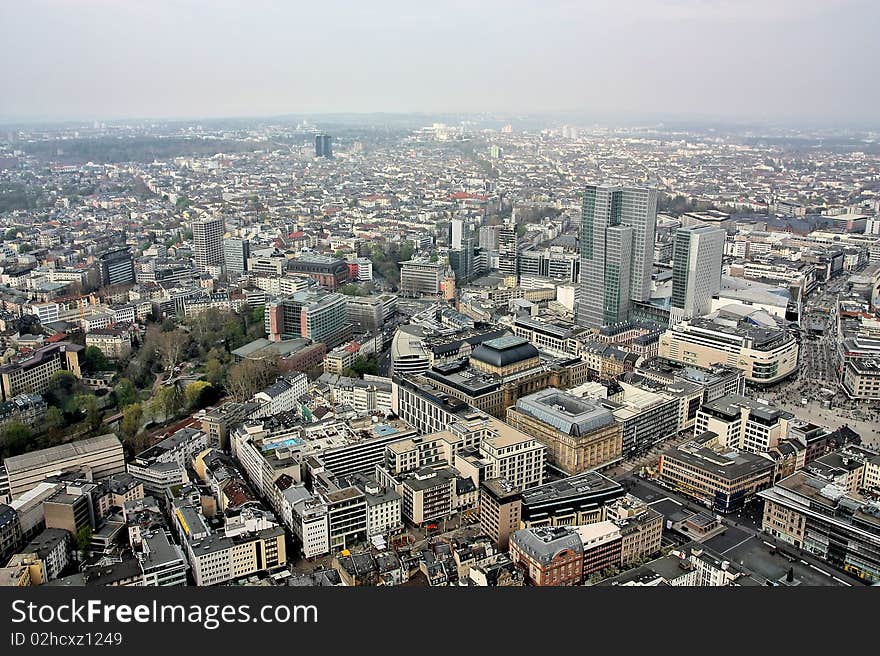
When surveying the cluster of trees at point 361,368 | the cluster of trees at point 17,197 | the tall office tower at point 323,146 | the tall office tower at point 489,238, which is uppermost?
the tall office tower at point 323,146

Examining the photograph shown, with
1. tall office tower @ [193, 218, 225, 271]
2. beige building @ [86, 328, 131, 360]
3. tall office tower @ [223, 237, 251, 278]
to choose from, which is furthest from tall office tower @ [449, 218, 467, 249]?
beige building @ [86, 328, 131, 360]

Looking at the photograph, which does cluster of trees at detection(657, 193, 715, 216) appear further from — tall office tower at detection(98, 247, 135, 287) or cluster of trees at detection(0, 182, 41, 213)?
cluster of trees at detection(0, 182, 41, 213)

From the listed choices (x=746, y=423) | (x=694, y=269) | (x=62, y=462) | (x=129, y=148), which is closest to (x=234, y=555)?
(x=62, y=462)

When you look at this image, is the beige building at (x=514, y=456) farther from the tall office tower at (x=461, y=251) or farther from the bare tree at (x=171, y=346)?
the tall office tower at (x=461, y=251)

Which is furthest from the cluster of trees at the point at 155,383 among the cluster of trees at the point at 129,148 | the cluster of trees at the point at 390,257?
the cluster of trees at the point at 129,148

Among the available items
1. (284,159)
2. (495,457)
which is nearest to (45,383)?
(495,457)

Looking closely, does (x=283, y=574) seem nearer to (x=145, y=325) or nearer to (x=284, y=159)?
(x=145, y=325)
